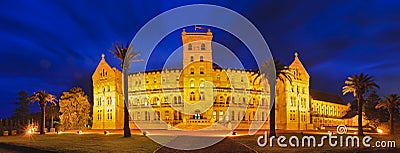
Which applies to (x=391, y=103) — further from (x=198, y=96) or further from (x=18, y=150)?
(x=18, y=150)

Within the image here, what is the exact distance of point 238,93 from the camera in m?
92.0

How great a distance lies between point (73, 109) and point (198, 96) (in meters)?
27.1

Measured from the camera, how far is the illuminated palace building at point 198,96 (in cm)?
8588

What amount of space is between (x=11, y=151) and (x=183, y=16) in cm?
2907

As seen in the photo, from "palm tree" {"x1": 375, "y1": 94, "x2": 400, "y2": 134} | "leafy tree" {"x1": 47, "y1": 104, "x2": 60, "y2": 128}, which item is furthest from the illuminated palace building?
"palm tree" {"x1": 375, "y1": 94, "x2": 400, "y2": 134}

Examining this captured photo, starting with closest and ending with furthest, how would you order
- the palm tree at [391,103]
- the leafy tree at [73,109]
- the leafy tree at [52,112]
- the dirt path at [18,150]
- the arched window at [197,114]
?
the dirt path at [18,150] < the palm tree at [391,103] < the leafy tree at [73,109] < the leafy tree at [52,112] < the arched window at [197,114]

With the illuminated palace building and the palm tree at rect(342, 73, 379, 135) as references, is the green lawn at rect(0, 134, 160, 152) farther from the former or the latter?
the illuminated palace building

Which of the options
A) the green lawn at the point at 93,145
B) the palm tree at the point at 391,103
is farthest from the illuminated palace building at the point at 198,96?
the green lawn at the point at 93,145

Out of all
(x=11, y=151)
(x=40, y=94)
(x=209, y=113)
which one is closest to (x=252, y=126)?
(x=209, y=113)

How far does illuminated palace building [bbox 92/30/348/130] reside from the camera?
282 ft

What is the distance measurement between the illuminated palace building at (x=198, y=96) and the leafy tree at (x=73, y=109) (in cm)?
1232

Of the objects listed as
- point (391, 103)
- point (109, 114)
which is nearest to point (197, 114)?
point (109, 114)

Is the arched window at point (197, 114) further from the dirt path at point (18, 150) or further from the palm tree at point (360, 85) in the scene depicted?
the dirt path at point (18, 150)

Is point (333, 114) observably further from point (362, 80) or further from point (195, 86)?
point (362, 80)
